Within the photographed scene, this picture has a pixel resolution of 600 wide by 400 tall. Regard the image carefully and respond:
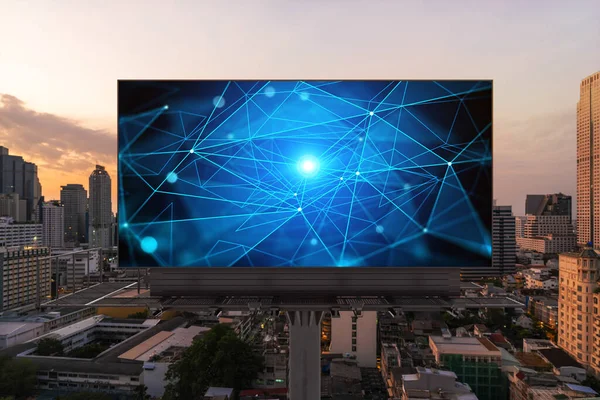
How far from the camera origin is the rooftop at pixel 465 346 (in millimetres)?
14713

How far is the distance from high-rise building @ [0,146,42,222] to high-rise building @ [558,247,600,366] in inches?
3044

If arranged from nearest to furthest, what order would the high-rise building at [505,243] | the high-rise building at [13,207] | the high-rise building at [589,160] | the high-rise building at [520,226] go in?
the high-rise building at [505,243] → the high-rise building at [589,160] → the high-rise building at [13,207] → the high-rise building at [520,226]

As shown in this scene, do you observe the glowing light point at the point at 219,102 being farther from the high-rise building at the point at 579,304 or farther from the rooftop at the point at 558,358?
the high-rise building at the point at 579,304

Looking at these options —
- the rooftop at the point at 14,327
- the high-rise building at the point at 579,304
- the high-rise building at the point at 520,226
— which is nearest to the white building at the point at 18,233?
the rooftop at the point at 14,327

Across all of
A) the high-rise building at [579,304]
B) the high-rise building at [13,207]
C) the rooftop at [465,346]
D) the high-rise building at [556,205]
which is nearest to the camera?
the rooftop at [465,346]

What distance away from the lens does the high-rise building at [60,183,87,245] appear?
74812mm

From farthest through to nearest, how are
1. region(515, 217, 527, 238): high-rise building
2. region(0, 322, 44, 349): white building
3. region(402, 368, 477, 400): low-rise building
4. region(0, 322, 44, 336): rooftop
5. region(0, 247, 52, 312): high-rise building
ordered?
1. region(515, 217, 527, 238): high-rise building
2. region(0, 247, 52, 312): high-rise building
3. region(0, 322, 44, 336): rooftop
4. region(0, 322, 44, 349): white building
5. region(402, 368, 477, 400): low-rise building

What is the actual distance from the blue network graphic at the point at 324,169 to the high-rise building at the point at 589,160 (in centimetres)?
5644

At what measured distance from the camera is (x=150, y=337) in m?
20.0

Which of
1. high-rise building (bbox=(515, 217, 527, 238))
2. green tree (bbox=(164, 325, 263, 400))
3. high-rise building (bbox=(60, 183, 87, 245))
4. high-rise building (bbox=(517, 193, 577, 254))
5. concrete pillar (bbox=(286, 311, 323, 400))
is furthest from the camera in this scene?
high-rise building (bbox=(515, 217, 527, 238))

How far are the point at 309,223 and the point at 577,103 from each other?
6395cm

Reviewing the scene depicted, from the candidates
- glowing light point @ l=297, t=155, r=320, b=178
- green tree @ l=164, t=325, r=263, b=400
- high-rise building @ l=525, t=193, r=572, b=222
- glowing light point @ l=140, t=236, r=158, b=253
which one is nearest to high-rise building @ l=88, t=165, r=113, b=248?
green tree @ l=164, t=325, r=263, b=400

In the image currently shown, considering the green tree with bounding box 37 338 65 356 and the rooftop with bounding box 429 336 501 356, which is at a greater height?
the rooftop with bounding box 429 336 501 356

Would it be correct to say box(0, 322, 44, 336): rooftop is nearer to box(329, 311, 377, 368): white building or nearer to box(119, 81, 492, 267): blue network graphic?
box(329, 311, 377, 368): white building
